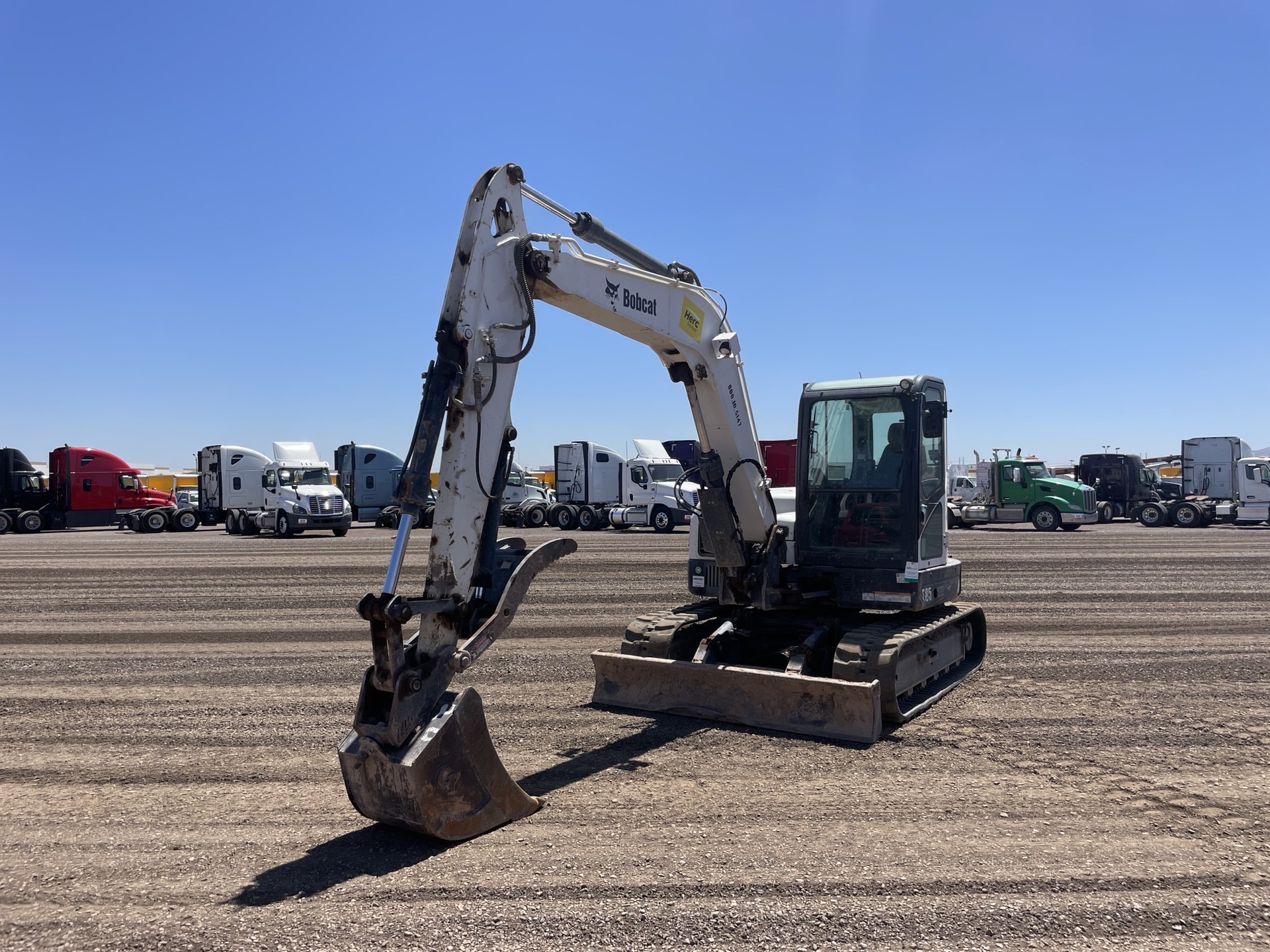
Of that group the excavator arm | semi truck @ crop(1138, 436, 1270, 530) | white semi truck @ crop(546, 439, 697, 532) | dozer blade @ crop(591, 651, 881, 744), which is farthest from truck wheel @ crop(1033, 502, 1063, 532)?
the excavator arm

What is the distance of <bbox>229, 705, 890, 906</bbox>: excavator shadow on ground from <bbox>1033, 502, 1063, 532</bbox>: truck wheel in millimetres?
31728

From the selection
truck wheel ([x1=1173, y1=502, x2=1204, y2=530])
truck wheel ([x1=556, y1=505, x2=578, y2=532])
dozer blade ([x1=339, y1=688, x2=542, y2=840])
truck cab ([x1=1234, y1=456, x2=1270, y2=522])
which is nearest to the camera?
dozer blade ([x1=339, y1=688, x2=542, y2=840])

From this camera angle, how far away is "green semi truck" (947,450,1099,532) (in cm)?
3572

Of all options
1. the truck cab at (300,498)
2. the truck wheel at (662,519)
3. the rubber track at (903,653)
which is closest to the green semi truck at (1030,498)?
the truck wheel at (662,519)

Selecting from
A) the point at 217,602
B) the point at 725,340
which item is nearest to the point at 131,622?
the point at 217,602

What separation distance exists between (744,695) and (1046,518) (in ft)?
104

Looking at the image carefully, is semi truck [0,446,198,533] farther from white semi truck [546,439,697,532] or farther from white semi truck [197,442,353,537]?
white semi truck [546,439,697,532]

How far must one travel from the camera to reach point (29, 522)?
40.2 meters

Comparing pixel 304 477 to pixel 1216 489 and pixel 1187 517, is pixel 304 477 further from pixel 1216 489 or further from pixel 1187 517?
pixel 1216 489

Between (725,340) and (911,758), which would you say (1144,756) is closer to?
(911,758)

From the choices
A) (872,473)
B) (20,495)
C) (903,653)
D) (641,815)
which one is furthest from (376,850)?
(20,495)

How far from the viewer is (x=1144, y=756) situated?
7.25 meters

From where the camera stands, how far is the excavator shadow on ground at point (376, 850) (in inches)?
194

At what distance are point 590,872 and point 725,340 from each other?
15.7 ft
